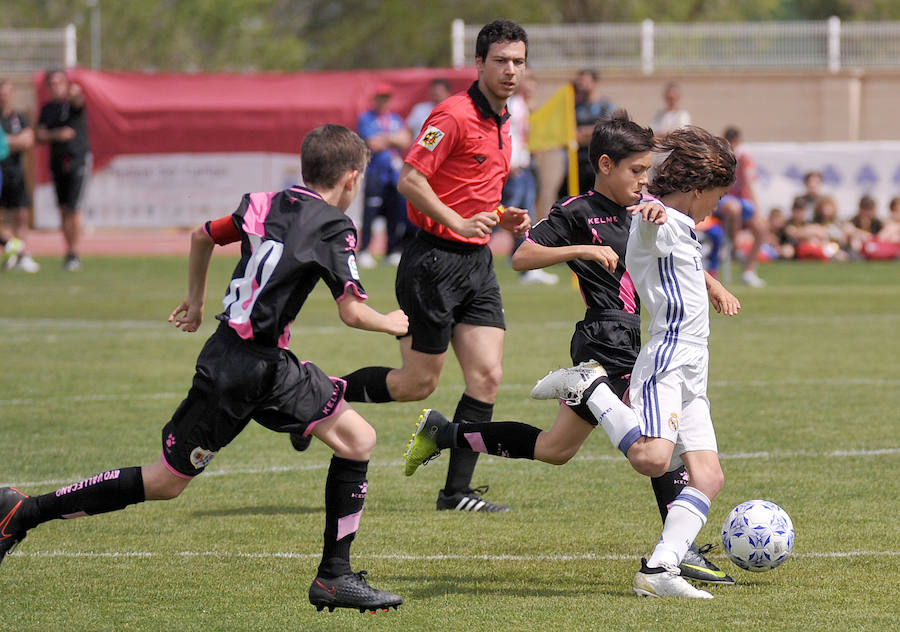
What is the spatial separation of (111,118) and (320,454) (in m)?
18.5

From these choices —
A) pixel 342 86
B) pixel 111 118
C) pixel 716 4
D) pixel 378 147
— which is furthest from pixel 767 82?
pixel 716 4

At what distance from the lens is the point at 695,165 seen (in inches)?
211

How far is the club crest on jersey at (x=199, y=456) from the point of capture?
5.12 meters

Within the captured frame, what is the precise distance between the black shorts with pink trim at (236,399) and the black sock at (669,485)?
1458 millimetres

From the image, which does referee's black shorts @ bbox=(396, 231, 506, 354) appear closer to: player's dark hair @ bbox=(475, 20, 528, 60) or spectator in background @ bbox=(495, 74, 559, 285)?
player's dark hair @ bbox=(475, 20, 528, 60)

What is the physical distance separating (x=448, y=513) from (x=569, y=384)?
142 cm

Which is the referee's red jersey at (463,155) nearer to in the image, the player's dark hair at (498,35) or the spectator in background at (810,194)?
the player's dark hair at (498,35)

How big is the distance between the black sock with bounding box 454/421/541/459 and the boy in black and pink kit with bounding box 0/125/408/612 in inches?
38.9

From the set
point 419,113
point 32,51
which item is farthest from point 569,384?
point 32,51

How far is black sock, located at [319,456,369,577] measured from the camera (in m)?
5.12

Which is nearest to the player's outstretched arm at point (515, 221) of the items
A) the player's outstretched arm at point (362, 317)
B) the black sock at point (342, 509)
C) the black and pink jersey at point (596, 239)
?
the black and pink jersey at point (596, 239)

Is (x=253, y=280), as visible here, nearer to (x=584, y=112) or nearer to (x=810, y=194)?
(x=584, y=112)

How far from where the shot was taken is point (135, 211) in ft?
84.2

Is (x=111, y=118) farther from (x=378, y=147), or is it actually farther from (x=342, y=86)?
(x=378, y=147)
